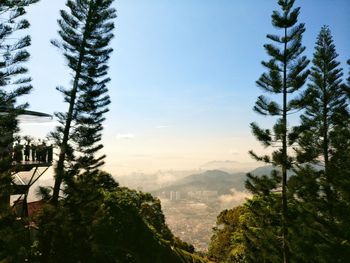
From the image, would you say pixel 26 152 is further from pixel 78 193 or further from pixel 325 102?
pixel 325 102

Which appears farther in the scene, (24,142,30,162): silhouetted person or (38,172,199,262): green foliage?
(24,142,30,162): silhouetted person

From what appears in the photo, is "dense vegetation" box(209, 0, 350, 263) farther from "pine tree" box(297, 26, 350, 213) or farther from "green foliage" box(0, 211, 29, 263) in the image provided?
"green foliage" box(0, 211, 29, 263)

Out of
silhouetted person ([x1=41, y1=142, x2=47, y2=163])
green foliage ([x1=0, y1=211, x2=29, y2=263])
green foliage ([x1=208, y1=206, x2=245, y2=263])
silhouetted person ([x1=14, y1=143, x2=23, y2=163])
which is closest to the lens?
green foliage ([x1=0, y1=211, x2=29, y2=263])

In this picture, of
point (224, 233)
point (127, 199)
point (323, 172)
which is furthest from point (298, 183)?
point (224, 233)

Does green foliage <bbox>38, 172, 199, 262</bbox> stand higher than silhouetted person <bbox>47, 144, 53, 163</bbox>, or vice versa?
silhouetted person <bbox>47, 144, 53, 163</bbox>

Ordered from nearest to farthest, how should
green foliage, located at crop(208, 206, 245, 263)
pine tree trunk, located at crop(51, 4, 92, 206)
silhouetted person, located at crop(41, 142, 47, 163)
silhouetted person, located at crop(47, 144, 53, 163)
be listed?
pine tree trunk, located at crop(51, 4, 92, 206), silhouetted person, located at crop(41, 142, 47, 163), silhouetted person, located at crop(47, 144, 53, 163), green foliage, located at crop(208, 206, 245, 263)

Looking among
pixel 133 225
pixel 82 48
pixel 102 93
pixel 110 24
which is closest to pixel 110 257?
pixel 133 225

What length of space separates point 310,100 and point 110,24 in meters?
10.9

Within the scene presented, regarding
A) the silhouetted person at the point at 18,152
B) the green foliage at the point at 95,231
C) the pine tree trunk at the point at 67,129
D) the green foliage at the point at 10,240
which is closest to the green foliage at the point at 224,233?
the green foliage at the point at 95,231

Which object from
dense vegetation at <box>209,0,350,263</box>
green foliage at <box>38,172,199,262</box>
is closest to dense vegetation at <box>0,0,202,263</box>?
green foliage at <box>38,172,199,262</box>

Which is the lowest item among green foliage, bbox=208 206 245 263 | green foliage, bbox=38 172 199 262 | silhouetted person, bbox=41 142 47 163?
green foliage, bbox=208 206 245 263

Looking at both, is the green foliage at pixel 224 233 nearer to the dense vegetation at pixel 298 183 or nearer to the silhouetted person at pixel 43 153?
the dense vegetation at pixel 298 183

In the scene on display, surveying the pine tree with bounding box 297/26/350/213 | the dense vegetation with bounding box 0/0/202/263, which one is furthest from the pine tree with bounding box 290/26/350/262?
the dense vegetation with bounding box 0/0/202/263

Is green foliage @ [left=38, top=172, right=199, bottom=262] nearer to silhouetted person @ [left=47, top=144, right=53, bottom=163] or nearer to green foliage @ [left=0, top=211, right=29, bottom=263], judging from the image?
green foliage @ [left=0, top=211, right=29, bottom=263]
